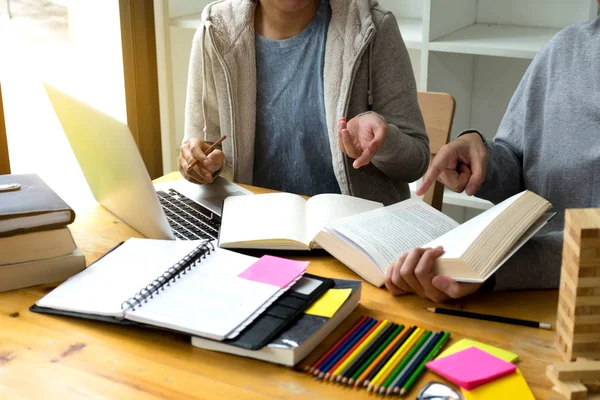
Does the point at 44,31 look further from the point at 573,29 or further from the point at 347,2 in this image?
the point at 573,29

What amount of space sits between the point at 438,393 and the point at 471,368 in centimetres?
7

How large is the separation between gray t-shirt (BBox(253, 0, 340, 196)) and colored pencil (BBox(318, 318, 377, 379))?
803 millimetres

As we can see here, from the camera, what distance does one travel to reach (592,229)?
779 mm

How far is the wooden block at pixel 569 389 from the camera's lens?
0.80m

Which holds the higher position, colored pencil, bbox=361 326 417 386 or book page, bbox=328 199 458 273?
book page, bbox=328 199 458 273

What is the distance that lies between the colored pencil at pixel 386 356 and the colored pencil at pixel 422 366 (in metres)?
0.04

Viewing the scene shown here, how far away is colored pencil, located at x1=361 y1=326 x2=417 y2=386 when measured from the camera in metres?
0.90

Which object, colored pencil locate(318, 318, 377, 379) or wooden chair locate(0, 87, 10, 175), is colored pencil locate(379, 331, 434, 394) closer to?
colored pencil locate(318, 318, 377, 379)

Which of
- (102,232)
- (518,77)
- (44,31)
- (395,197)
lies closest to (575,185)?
(395,197)

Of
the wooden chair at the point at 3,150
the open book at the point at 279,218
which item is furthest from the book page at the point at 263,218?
the wooden chair at the point at 3,150

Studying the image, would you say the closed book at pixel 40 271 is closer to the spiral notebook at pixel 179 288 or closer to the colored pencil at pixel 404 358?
the spiral notebook at pixel 179 288

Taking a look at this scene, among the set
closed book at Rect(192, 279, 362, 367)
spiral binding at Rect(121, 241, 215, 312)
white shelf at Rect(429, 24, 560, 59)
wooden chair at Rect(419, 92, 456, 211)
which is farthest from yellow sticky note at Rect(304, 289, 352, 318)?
white shelf at Rect(429, 24, 560, 59)

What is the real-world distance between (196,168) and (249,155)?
25 centimetres

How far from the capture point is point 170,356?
3.17ft
